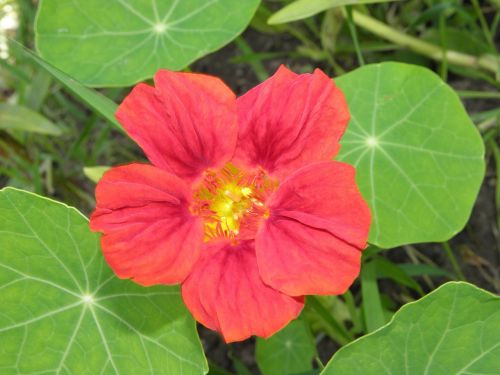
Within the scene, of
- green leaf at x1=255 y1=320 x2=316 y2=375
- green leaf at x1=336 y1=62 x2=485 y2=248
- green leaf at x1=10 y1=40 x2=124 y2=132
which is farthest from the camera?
green leaf at x1=255 y1=320 x2=316 y2=375

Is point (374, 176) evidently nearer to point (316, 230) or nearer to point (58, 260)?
point (316, 230)

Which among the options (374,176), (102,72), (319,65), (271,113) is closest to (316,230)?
Answer: (271,113)

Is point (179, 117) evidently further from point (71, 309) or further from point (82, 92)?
point (71, 309)

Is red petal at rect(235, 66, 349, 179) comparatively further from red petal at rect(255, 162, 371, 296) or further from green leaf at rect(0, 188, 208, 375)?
green leaf at rect(0, 188, 208, 375)

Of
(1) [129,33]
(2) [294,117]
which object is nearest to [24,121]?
(1) [129,33]

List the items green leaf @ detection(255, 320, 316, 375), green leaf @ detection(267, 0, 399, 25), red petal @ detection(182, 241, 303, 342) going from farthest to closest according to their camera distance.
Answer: green leaf @ detection(255, 320, 316, 375), green leaf @ detection(267, 0, 399, 25), red petal @ detection(182, 241, 303, 342)

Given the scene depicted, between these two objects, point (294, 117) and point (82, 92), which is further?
point (82, 92)

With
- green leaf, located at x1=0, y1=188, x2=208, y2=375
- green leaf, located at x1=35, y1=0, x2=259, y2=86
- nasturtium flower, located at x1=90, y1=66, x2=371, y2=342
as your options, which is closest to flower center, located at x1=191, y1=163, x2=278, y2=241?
nasturtium flower, located at x1=90, y1=66, x2=371, y2=342
